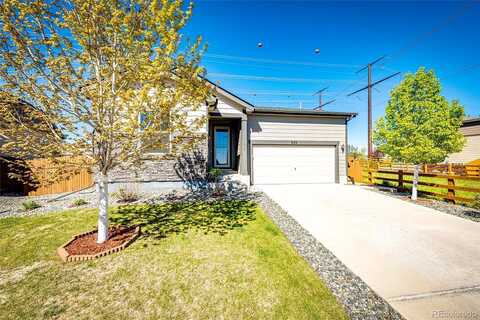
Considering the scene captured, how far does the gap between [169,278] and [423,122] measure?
9615 millimetres

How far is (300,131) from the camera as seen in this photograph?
1172cm

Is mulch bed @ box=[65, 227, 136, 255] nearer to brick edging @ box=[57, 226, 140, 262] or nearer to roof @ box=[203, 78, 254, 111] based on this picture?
brick edging @ box=[57, 226, 140, 262]

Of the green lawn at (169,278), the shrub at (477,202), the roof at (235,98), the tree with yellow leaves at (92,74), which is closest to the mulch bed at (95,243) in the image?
the green lawn at (169,278)

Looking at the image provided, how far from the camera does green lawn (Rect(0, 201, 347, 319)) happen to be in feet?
8.19

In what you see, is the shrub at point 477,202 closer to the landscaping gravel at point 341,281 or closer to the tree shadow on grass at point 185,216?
the landscaping gravel at point 341,281

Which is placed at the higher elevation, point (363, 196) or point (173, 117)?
point (173, 117)

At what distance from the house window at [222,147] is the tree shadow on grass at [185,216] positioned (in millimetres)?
4943

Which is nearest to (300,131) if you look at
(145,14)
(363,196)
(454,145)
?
(363,196)

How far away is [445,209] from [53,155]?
11.0m

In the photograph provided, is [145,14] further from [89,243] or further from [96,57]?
[89,243]

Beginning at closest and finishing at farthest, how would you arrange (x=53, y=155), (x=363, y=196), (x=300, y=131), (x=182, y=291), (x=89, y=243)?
1. (x=182, y=291)
2. (x=53, y=155)
3. (x=89, y=243)
4. (x=363, y=196)
5. (x=300, y=131)

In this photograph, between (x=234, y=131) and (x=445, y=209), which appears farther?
(x=234, y=131)

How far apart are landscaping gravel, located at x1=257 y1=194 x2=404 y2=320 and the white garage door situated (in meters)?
6.14

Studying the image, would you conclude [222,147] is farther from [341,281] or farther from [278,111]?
[341,281]
